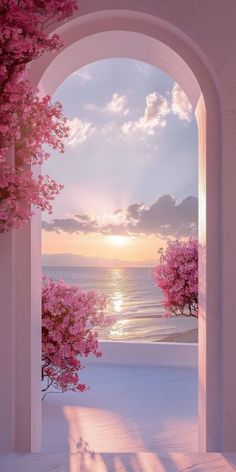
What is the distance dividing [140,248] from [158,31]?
132ft

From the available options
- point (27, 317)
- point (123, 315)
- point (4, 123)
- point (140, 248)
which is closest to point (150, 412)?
point (27, 317)

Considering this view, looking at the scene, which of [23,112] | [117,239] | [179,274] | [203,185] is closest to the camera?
[23,112]

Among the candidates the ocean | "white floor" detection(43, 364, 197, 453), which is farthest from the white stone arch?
the ocean

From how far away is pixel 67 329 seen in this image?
15.7 ft

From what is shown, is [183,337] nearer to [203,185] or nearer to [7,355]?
[203,185]

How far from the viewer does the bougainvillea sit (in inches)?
187

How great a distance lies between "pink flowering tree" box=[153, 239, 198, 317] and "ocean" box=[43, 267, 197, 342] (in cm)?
1865

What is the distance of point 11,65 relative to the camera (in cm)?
287

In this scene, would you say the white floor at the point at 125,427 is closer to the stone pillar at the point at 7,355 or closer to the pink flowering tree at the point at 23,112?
the stone pillar at the point at 7,355

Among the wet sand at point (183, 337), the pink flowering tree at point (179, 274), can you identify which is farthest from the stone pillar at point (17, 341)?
the wet sand at point (183, 337)

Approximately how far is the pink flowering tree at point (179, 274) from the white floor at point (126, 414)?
102 centimetres

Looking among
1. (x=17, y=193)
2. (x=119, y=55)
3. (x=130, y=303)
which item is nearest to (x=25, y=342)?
(x=17, y=193)

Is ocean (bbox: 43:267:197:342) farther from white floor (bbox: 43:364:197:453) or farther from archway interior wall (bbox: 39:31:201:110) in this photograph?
archway interior wall (bbox: 39:31:201:110)

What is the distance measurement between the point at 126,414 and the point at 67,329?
1172 mm
